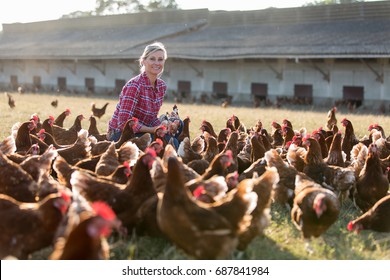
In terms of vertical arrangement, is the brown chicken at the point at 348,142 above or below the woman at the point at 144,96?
below

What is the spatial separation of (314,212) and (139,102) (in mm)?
3659

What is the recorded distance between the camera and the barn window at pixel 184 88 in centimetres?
2944

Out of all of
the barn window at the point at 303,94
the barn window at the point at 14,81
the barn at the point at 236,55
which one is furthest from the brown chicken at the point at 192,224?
the barn window at the point at 14,81

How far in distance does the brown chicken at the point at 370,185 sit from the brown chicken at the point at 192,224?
8.31 feet

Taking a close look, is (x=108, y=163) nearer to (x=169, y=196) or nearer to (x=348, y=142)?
(x=169, y=196)

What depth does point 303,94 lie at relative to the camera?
83.1 ft

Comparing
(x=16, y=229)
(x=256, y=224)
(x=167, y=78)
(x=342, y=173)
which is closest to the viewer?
(x=16, y=229)

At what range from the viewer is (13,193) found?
4773 millimetres

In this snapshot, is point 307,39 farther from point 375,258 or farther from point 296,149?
point 375,258

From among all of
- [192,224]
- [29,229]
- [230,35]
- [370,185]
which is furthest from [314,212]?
[230,35]

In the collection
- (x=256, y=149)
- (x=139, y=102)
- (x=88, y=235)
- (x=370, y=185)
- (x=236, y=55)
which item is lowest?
(x=370, y=185)

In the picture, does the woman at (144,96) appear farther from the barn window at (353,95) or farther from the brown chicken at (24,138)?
the barn window at (353,95)

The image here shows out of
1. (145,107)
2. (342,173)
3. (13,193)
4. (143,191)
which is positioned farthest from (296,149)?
(13,193)

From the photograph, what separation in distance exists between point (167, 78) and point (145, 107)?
23.3m
